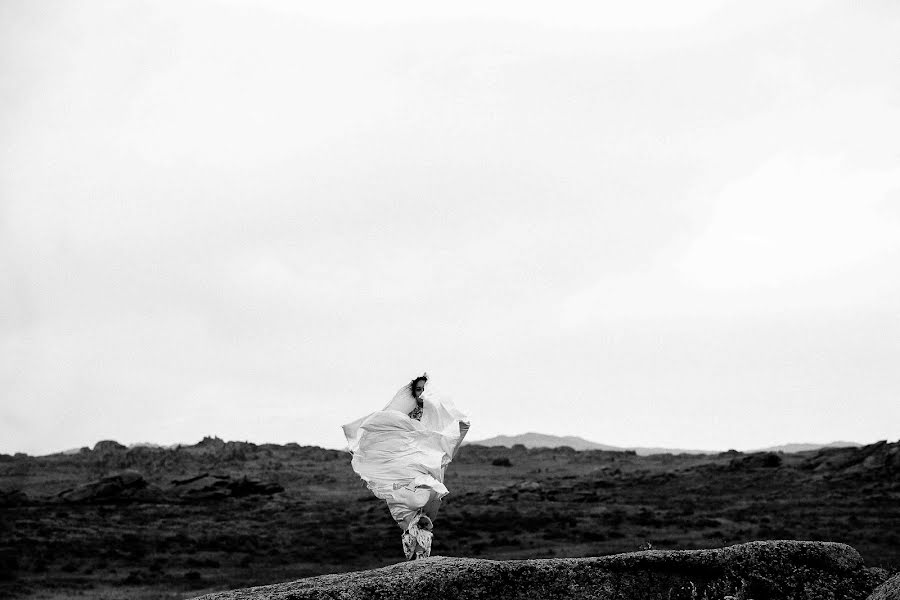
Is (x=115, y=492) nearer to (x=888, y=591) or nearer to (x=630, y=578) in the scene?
(x=630, y=578)

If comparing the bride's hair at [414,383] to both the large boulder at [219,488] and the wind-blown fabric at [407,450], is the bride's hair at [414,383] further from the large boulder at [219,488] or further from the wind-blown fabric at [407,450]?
the large boulder at [219,488]

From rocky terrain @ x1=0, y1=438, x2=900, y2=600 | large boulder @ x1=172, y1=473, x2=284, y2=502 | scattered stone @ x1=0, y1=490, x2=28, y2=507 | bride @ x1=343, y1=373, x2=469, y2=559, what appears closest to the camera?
bride @ x1=343, y1=373, x2=469, y2=559

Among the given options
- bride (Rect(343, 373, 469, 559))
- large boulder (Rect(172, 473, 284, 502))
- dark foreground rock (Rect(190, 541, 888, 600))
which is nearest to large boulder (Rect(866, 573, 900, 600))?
dark foreground rock (Rect(190, 541, 888, 600))

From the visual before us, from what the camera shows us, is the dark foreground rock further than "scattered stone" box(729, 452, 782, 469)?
No

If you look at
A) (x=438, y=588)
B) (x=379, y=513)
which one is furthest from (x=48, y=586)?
(x=438, y=588)

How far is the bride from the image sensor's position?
10.8 meters

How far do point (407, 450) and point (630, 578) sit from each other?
21.0 ft

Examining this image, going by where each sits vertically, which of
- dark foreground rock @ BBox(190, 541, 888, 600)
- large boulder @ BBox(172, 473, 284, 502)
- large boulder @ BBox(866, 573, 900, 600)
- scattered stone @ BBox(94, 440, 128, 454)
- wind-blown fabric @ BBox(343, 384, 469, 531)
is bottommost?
large boulder @ BBox(866, 573, 900, 600)

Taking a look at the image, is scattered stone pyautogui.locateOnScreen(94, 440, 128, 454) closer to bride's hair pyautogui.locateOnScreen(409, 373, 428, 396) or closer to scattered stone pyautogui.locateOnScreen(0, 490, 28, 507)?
scattered stone pyautogui.locateOnScreen(0, 490, 28, 507)

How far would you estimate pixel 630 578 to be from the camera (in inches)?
208

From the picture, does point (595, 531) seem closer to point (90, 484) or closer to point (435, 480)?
point (435, 480)

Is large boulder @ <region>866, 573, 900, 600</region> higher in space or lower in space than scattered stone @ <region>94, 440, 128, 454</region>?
lower

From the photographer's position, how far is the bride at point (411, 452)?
35.5 feet

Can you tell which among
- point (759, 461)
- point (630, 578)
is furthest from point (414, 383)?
point (759, 461)
